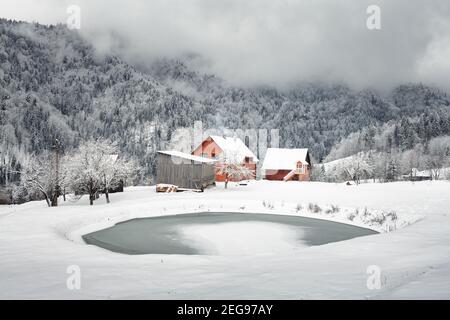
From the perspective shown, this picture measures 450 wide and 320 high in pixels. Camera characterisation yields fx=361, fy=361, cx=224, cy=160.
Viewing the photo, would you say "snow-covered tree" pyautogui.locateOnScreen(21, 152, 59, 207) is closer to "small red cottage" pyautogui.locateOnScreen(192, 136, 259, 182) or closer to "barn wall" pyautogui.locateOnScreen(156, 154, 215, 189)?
"barn wall" pyautogui.locateOnScreen(156, 154, 215, 189)

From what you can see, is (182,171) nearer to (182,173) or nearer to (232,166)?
(182,173)

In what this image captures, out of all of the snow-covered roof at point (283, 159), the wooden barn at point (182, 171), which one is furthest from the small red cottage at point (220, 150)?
the wooden barn at point (182, 171)

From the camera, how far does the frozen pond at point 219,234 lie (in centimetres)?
1644

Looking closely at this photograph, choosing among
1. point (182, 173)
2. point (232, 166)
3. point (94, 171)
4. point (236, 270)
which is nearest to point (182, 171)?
point (182, 173)

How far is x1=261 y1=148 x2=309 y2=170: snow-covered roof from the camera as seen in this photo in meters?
72.1

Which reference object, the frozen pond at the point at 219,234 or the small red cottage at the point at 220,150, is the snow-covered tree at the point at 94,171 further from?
the small red cottage at the point at 220,150

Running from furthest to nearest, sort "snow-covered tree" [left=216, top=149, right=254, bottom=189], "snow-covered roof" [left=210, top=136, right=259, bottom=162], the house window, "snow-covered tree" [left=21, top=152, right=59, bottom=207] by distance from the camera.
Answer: the house window
"snow-covered roof" [left=210, top=136, right=259, bottom=162]
"snow-covered tree" [left=216, top=149, right=254, bottom=189]
"snow-covered tree" [left=21, top=152, right=59, bottom=207]

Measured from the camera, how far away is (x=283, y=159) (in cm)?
7338

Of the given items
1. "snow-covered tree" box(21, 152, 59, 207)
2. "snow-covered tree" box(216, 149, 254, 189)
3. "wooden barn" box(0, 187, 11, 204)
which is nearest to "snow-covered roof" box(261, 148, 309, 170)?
"snow-covered tree" box(216, 149, 254, 189)

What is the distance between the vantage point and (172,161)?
154ft

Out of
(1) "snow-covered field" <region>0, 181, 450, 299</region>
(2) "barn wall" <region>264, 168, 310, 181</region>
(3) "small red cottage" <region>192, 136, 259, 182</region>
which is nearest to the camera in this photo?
(1) "snow-covered field" <region>0, 181, 450, 299</region>
